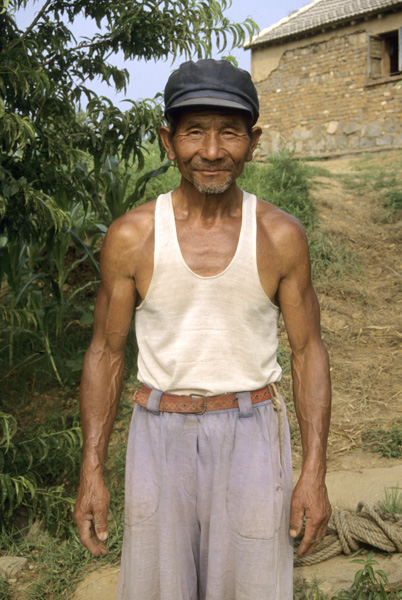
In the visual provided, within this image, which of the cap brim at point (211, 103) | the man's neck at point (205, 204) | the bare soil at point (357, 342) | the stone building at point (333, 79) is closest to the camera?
the cap brim at point (211, 103)

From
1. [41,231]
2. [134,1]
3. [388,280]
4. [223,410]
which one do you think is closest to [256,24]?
[134,1]

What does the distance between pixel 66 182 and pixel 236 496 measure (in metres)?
1.75

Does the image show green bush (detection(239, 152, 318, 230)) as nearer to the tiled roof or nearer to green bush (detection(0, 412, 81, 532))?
green bush (detection(0, 412, 81, 532))

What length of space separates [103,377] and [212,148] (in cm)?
70

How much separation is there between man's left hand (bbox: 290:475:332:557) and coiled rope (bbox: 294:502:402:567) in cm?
105

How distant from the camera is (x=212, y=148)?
1678 mm

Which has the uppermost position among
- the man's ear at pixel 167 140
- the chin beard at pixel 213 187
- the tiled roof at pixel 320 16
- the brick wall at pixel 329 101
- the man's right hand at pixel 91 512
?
the tiled roof at pixel 320 16

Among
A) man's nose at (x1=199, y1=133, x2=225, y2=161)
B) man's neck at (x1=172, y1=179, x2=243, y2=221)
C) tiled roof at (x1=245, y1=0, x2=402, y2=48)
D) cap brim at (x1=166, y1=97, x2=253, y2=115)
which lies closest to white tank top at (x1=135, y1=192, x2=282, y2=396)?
man's neck at (x1=172, y1=179, x2=243, y2=221)

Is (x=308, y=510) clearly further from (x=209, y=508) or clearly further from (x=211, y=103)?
(x=211, y=103)

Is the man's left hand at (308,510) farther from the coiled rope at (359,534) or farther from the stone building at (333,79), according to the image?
the stone building at (333,79)

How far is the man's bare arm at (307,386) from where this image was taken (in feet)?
5.58

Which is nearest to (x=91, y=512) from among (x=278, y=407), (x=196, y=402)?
(x=196, y=402)

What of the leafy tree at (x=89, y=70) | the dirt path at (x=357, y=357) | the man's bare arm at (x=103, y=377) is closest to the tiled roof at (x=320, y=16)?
the dirt path at (x=357, y=357)

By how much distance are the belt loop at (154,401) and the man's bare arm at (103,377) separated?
174mm
